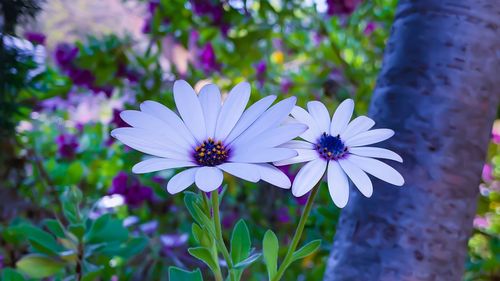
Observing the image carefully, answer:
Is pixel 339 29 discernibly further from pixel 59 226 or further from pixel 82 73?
pixel 59 226

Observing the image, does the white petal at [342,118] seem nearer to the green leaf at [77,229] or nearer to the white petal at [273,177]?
the white petal at [273,177]

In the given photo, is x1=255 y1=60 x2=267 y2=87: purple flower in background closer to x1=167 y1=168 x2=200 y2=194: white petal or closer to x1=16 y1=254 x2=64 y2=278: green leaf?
x1=16 y1=254 x2=64 y2=278: green leaf

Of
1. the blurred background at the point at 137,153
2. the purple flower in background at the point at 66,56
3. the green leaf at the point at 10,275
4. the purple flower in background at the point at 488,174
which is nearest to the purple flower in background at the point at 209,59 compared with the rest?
the blurred background at the point at 137,153

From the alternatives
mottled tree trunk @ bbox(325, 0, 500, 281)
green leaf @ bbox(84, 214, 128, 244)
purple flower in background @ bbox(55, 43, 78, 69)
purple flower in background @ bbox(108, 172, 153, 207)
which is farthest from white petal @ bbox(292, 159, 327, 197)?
purple flower in background @ bbox(55, 43, 78, 69)

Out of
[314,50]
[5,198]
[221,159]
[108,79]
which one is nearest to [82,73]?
[108,79]

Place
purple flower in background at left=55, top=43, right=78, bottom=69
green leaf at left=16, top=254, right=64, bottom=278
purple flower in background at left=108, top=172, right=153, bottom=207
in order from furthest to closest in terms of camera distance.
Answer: purple flower in background at left=55, top=43, right=78, bottom=69
purple flower in background at left=108, top=172, right=153, bottom=207
green leaf at left=16, top=254, right=64, bottom=278

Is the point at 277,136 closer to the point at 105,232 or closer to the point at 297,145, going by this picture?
the point at 297,145
